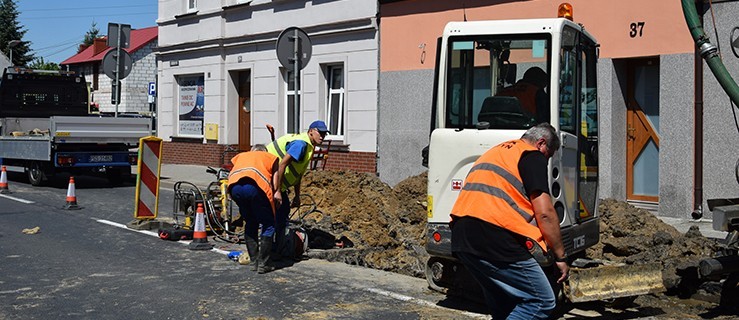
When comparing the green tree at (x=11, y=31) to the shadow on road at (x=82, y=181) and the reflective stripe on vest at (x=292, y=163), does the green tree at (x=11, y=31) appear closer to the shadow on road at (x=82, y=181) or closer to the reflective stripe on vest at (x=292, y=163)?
the shadow on road at (x=82, y=181)

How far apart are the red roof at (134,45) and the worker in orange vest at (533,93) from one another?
5509 centimetres

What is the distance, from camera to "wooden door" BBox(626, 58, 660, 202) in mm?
14438

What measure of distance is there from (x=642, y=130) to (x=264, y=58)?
11656 mm

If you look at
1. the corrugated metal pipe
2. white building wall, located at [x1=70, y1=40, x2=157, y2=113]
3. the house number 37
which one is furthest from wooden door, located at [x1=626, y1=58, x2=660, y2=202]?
white building wall, located at [x1=70, y1=40, x2=157, y2=113]

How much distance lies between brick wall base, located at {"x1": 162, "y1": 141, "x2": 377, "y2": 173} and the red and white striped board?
743cm

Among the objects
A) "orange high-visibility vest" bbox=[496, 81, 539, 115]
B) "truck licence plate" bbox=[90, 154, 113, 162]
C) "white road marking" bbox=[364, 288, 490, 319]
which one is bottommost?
"white road marking" bbox=[364, 288, 490, 319]

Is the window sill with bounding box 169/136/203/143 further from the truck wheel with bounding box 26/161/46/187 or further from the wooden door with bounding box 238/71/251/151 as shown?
A: the truck wheel with bounding box 26/161/46/187

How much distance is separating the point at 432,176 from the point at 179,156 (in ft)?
66.7

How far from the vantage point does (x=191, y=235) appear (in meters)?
11.6

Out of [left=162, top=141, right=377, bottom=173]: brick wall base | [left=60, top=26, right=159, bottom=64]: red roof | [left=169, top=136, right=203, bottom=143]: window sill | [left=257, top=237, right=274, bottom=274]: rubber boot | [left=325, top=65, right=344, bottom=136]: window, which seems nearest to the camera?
[left=257, top=237, right=274, bottom=274]: rubber boot

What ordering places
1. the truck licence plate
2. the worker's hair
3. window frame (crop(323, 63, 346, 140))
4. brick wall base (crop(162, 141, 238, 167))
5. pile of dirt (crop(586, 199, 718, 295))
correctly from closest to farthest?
the worker's hair → pile of dirt (crop(586, 199, 718, 295)) → the truck licence plate → window frame (crop(323, 63, 346, 140)) → brick wall base (crop(162, 141, 238, 167))

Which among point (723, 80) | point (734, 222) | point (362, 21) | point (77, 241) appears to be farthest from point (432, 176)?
point (362, 21)

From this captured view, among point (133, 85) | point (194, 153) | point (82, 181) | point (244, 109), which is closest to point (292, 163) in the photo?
point (82, 181)

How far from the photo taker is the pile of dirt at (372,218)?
33.3 feet
